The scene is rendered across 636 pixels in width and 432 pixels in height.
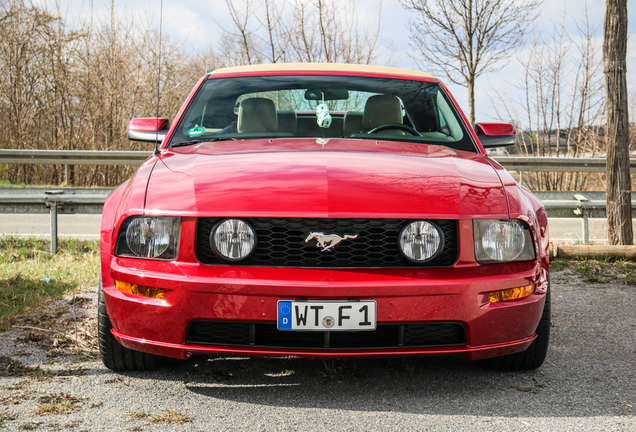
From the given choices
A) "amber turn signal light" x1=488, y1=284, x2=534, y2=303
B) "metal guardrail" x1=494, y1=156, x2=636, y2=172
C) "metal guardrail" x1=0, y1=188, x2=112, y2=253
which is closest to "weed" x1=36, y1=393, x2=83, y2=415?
"amber turn signal light" x1=488, y1=284, x2=534, y2=303

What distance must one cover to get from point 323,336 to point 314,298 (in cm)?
18

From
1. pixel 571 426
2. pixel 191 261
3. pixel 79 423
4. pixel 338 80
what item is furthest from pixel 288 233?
pixel 338 80

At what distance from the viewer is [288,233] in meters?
2.30

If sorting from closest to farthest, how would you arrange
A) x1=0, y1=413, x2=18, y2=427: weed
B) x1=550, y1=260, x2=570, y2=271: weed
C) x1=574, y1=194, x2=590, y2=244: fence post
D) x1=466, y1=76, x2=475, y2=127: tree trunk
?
x1=0, y1=413, x2=18, y2=427: weed < x1=550, y1=260, x2=570, y2=271: weed < x1=574, y1=194, x2=590, y2=244: fence post < x1=466, y1=76, x2=475, y2=127: tree trunk

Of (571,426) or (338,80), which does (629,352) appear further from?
(338,80)

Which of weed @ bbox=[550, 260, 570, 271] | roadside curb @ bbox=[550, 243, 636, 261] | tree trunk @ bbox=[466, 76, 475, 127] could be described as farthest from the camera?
tree trunk @ bbox=[466, 76, 475, 127]

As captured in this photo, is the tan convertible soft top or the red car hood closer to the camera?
the red car hood

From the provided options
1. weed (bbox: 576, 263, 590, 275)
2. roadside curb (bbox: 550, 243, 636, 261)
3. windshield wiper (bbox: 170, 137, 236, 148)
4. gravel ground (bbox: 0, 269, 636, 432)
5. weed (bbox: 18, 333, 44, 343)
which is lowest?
gravel ground (bbox: 0, 269, 636, 432)

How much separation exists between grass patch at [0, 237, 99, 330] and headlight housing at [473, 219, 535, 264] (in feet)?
9.09

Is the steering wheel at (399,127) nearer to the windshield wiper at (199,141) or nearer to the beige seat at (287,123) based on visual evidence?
the beige seat at (287,123)

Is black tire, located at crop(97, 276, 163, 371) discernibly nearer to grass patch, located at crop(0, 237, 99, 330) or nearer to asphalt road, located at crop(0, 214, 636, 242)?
grass patch, located at crop(0, 237, 99, 330)

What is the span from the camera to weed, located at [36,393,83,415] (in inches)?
89.3

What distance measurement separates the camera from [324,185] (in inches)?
93.5

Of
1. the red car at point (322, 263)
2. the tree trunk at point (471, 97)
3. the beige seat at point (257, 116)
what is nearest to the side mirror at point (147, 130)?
the beige seat at point (257, 116)
